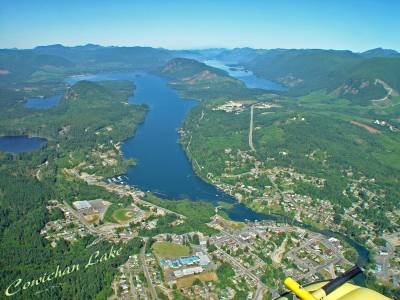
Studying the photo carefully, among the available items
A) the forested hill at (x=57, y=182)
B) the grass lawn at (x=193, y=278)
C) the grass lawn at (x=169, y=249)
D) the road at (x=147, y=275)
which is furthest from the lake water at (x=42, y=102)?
the grass lawn at (x=193, y=278)

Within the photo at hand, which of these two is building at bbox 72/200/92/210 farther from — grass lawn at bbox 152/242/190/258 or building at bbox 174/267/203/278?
building at bbox 174/267/203/278

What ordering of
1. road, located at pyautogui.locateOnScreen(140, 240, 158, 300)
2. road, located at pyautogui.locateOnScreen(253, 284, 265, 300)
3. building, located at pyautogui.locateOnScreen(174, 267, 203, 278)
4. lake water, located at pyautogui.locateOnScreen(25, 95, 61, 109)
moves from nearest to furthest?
1. road, located at pyautogui.locateOnScreen(140, 240, 158, 300)
2. road, located at pyautogui.locateOnScreen(253, 284, 265, 300)
3. building, located at pyautogui.locateOnScreen(174, 267, 203, 278)
4. lake water, located at pyautogui.locateOnScreen(25, 95, 61, 109)

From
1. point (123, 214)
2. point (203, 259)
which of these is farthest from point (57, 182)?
point (203, 259)

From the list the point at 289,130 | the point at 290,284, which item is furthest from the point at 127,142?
the point at 290,284

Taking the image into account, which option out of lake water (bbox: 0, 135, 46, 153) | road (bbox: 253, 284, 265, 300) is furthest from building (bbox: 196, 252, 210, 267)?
lake water (bbox: 0, 135, 46, 153)

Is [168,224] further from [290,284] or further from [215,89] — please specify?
[215,89]

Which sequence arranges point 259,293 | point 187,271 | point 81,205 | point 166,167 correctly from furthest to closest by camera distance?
point 166,167
point 81,205
point 187,271
point 259,293

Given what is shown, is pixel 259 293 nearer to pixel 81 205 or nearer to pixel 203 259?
pixel 203 259
